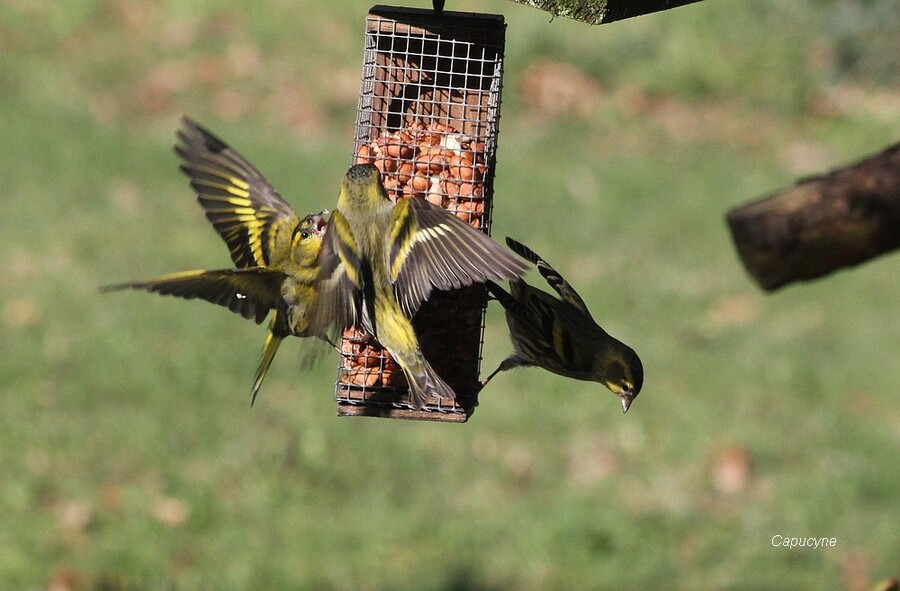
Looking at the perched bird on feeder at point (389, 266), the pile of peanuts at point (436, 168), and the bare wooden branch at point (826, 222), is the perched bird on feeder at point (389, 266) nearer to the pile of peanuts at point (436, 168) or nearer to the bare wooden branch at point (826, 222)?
the pile of peanuts at point (436, 168)

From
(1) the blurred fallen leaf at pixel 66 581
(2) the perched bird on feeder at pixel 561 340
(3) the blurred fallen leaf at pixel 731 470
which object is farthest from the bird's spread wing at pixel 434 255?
(3) the blurred fallen leaf at pixel 731 470

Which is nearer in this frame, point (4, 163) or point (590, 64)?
point (4, 163)

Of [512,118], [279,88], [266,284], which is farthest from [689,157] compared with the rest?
[266,284]

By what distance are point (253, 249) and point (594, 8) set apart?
1827mm

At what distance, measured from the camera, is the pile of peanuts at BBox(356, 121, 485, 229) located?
4695 millimetres

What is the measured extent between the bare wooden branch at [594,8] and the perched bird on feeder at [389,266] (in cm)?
73

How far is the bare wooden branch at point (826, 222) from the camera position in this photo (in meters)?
2.51

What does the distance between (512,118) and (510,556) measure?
7172 millimetres

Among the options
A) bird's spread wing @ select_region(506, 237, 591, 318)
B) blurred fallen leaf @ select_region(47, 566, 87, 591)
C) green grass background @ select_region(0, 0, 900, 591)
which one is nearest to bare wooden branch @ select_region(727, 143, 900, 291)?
bird's spread wing @ select_region(506, 237, 591, 318)

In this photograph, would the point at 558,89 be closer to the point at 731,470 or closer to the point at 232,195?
the point at 731,470

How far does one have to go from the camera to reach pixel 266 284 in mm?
4348

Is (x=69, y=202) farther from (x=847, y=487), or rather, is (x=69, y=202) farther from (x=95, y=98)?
(x=847, y=487)

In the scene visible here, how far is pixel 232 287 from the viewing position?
13.9 feet

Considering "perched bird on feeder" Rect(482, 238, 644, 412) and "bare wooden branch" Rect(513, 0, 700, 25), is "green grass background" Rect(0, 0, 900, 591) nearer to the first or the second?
"perched bird on feeder" Rect(482, 238, 644, 412)
